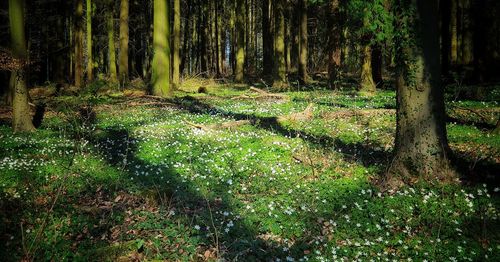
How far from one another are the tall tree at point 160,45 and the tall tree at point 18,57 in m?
8.99

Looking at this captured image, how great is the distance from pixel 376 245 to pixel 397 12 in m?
5.09

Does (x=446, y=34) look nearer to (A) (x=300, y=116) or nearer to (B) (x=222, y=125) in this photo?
(A) (x=300, y=116)

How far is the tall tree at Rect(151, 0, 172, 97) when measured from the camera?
2244cm

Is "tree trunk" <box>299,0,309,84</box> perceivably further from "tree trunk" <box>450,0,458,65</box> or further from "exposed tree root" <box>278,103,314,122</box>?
"exposed tree root" <box>278,103,314,122</box>

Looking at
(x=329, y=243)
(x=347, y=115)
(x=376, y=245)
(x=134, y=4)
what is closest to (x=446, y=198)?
(x=376, y=245)

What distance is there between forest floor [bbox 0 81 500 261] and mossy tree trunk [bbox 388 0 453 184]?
0.54 meters

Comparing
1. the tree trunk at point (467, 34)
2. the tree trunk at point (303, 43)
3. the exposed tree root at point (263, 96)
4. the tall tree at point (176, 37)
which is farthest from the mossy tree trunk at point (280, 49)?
the tree trunk at point (467, 34)

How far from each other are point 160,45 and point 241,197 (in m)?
16.4

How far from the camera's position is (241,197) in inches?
332

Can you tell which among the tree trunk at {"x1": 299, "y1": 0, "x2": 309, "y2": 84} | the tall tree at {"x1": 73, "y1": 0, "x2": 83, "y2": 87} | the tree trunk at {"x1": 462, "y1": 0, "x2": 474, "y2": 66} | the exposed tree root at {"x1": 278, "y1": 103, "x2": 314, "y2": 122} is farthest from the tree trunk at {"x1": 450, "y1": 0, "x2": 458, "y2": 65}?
the tall tree at {"x1": 73, "y1": 0, "x2": 83, "y2": 87}

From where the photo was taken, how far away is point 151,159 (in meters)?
11.1

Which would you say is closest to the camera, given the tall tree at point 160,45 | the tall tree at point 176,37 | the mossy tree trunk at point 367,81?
the tall tree at point 160,45

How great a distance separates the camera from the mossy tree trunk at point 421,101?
8188 mm

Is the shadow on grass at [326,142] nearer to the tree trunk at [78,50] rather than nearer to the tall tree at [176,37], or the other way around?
the tall tree at [176,37]
